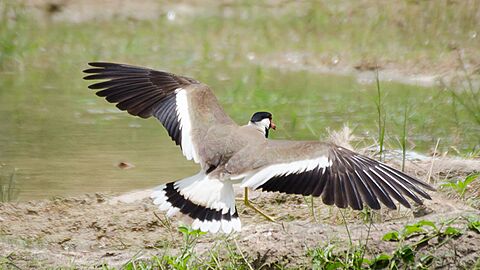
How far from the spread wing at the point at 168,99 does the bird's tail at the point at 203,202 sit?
0.36 metres

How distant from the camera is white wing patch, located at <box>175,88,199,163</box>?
19.8 ft

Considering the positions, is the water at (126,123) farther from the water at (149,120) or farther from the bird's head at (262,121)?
the bird's head at (262,121)

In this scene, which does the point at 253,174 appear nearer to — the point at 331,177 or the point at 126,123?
the point at 331,177

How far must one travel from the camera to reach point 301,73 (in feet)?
40.0

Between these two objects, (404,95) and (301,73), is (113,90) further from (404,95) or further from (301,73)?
(301,73)

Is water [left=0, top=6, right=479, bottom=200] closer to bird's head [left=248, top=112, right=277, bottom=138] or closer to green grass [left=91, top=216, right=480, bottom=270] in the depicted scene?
bird's head [left=248, top=112, right=277, bottom=138]

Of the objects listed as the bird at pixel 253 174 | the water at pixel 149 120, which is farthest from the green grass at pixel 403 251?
the water at pixel 149 120

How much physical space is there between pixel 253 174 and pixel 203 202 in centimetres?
30

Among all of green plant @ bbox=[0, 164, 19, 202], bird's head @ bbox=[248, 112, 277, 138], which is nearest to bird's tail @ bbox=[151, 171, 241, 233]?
bird's head @ bbox=[248, 112, 277, 138]

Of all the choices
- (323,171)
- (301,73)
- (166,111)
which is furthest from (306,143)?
(301,73)

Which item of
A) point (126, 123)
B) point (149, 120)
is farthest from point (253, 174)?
point (149, 120)

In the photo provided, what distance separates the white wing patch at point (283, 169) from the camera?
18.0 ft

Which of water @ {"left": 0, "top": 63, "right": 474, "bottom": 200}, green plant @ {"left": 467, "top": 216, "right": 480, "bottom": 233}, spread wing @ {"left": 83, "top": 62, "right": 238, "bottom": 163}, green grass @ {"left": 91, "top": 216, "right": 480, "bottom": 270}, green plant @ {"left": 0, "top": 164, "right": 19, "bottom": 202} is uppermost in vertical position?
spread wing @ {"left": 83, "top": 62, "right": 238, "bottom": 163}

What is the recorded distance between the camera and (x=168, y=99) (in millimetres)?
6590
